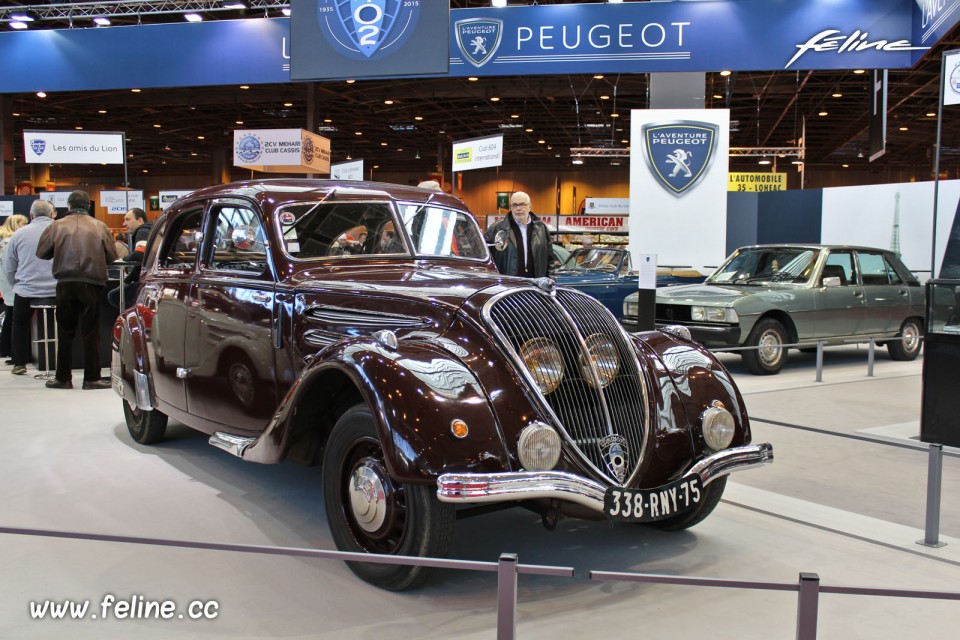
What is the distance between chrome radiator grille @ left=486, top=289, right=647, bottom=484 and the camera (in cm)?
301

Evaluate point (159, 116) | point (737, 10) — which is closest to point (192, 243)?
point (737, 10)

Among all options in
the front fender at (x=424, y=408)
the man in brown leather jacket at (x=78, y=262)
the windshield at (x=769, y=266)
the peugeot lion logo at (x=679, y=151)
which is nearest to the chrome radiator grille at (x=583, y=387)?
the front fender at (x=424, y=408)

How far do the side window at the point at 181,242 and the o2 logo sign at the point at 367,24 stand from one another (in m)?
5.70

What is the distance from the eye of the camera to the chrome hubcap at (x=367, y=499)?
2.90 metres

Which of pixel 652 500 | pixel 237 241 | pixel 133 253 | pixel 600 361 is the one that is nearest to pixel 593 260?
pixel 133 253

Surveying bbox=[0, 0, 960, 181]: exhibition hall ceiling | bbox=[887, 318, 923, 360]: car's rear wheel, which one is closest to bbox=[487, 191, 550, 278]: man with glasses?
bbox=[887, 318, 923, 360]: car's rear wheel

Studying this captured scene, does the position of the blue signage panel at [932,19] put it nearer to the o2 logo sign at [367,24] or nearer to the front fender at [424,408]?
the o2 logo sign at [367,24]

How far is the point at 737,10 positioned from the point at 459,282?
1081 cm

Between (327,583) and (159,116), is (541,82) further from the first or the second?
(327,583)

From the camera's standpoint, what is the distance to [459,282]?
3.58 meters

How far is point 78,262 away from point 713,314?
6041 mm

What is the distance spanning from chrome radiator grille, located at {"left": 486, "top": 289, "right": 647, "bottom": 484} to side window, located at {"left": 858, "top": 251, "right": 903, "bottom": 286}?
7.08 meters

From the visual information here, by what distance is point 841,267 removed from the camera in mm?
8969

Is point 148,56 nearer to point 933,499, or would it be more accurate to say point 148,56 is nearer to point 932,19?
point 932,19
